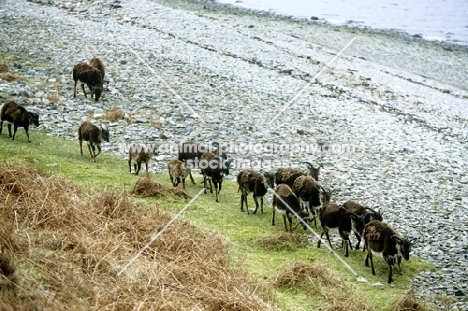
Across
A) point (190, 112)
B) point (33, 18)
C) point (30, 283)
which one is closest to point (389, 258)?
point (30, 283)

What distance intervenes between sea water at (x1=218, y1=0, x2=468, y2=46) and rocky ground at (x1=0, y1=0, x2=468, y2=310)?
17136 millimetres

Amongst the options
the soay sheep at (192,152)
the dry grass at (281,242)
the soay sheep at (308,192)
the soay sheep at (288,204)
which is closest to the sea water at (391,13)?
the soay sheep at (192,152)

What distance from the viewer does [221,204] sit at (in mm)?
15219

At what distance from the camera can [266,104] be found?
2331 centimetres

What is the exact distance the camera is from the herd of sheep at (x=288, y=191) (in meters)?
12.1

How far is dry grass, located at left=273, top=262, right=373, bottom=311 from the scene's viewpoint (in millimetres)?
10391

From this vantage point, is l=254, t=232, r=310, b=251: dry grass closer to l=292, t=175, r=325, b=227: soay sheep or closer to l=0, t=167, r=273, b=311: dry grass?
l=0, t=167, r=273, b=311: dry grass

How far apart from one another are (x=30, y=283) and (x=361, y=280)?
21.9 ft

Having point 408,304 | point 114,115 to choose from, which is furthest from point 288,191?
point 114,115

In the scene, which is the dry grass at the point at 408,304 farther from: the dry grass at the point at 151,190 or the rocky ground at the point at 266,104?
the dry grass at the point at 151,190

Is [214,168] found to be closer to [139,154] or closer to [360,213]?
[139,154]

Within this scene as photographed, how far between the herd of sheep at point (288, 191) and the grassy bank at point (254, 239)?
1.11ft

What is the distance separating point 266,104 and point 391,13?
45.0m

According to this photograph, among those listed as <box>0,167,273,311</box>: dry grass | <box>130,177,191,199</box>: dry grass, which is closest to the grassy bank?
<box>130,177,191,199</box>: dry grass
